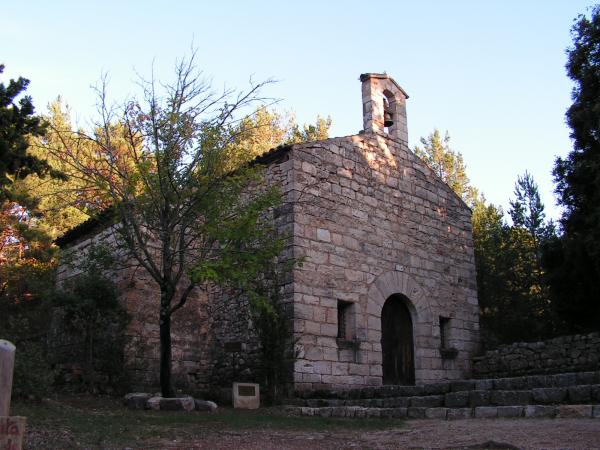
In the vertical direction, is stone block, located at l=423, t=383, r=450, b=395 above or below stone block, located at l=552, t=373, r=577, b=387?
below

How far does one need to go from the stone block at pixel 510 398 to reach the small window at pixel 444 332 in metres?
5.68

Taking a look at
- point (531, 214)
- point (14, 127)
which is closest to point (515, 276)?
point (531, 214)

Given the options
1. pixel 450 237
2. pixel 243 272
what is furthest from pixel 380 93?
pixel 243 272

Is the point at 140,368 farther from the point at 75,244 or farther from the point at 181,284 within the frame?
the point at 75,244

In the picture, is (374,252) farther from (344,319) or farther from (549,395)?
(549,395)

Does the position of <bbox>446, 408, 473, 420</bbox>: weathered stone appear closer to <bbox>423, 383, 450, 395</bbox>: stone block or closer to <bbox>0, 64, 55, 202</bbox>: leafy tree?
<bbox>423, 383, 450, 395</bbox>: stone block

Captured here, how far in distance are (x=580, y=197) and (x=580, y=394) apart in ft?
27.9

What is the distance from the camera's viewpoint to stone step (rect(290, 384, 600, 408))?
6.50m

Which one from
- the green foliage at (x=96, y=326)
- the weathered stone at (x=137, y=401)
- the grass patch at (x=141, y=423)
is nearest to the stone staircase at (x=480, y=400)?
the grass patch at (x=141, y=423)

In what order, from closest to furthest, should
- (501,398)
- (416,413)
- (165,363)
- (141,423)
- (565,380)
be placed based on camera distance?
(141,423)
(501,398)
(565,380)
(416,413)
(165,363)

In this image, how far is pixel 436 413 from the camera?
7215 mm

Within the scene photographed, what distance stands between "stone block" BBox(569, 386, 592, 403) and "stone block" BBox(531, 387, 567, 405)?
71 mm

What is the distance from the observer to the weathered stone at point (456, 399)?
7.43 metres

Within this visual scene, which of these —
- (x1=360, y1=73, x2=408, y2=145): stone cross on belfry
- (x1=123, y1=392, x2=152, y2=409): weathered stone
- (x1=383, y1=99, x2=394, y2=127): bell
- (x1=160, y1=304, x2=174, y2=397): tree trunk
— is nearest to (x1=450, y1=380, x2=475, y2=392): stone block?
(x1=160, y1=304, x2=174, y2=397): tree trunk
